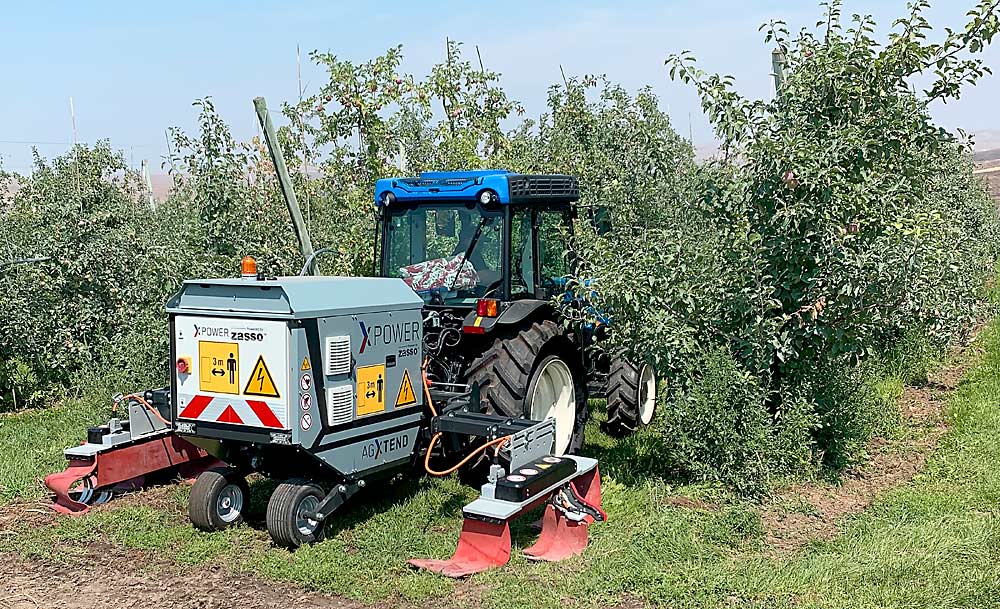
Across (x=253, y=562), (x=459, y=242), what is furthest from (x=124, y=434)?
(x=459, y=242)

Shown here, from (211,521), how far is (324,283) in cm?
162

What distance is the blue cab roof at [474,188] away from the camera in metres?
6.63

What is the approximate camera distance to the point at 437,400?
6348 millimetres

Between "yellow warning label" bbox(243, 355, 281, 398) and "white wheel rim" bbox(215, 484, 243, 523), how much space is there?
86 cm

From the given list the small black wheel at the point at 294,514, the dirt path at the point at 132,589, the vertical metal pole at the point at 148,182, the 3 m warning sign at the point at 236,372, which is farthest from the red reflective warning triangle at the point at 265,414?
the vertical metal pole at the point at 148,182

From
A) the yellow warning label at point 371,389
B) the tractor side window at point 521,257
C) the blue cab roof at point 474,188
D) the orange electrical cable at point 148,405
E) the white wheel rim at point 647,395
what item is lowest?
the white wheel rim at point 647,395

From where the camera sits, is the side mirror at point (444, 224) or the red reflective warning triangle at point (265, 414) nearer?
the red reflective warning triangle at point (265, 414)

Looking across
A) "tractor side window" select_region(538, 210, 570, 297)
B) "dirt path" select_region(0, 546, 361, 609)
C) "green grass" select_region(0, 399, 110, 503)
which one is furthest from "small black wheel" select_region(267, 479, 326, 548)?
"tractor side window" select_region(538, 210, 570, 297)

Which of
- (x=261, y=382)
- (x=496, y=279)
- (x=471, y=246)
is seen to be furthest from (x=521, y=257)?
(x=261, y=382)

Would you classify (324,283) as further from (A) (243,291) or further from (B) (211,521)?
(B) (211,521)

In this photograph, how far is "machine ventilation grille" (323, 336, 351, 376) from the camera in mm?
5473

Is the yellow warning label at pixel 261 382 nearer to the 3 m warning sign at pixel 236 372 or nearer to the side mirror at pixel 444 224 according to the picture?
the 3 m warning sign at pixel 236 372

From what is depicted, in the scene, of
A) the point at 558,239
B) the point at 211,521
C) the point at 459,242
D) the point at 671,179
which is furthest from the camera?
the point at 671,179

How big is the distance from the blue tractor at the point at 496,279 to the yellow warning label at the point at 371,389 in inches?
27.8
